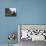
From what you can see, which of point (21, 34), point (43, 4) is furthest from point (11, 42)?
point (43, 4)

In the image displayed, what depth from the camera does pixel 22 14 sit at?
3.35 m

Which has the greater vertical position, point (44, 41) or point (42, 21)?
point (42, 21)

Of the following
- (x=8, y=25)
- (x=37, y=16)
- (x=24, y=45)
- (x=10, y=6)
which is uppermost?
(x=10, y=6)

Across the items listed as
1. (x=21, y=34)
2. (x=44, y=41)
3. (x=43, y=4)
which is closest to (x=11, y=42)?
(x=21, y=34)

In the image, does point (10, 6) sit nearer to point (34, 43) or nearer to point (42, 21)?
point (42, 21)

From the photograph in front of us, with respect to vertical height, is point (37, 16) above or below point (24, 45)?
above

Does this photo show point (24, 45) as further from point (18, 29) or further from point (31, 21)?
point (31, 21)

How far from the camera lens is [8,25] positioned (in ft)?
10.9

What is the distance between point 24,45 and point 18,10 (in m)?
0.94

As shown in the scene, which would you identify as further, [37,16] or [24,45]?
[37,16]

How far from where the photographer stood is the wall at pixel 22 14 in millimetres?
3328

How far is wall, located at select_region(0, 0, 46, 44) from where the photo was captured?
3.33 meters

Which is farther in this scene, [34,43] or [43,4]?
[43,4]

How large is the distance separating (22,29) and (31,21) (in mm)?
340
